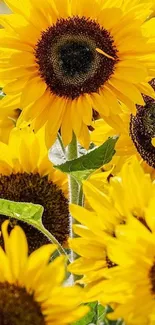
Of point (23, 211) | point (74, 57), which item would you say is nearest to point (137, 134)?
point (74, 57)

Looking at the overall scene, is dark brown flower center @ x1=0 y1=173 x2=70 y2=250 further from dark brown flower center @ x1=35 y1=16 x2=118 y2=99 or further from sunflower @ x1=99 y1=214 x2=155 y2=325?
sunflower @ x1=99 y1=214 x2=155 y2=325

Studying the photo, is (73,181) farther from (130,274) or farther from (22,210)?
(130,274)

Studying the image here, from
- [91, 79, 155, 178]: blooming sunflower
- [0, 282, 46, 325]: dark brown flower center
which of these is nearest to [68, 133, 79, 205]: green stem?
[91, 79, 155, 178]: blooming sunflower

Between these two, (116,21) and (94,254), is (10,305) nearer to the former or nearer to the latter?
(94,254)

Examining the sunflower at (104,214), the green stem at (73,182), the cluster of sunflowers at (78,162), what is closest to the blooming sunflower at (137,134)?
the cluster of sunflowers at (78,162)

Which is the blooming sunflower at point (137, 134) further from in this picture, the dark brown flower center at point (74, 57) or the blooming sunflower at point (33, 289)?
the blooming sunflower at point (33, 289)

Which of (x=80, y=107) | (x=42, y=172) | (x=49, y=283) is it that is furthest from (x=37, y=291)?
(x=42, y=172)
